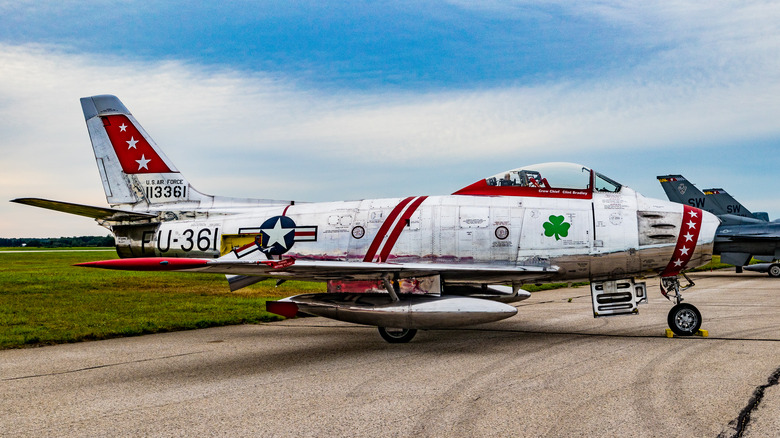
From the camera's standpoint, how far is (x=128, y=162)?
12516 mm

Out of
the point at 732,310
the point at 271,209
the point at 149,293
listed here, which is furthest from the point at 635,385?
the point at 149,293

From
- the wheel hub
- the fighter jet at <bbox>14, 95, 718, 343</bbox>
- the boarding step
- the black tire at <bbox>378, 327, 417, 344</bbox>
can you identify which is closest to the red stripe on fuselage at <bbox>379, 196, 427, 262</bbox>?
the fighter jet at <bbox>14, 95, 718, 343</bbox>

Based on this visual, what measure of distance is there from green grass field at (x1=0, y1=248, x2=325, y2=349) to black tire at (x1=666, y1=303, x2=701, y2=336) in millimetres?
8257

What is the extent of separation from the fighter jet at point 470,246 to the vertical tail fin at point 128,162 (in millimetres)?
1521

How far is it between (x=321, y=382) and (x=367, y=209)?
13.4 ft

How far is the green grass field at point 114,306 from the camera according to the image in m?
11.2

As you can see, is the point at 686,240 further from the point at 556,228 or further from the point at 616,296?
the point at 556,228

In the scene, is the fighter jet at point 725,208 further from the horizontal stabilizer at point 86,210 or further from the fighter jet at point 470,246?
the horizontal stabilizer at point 86,210

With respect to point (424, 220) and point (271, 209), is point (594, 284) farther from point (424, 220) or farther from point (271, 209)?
point (271, 209)

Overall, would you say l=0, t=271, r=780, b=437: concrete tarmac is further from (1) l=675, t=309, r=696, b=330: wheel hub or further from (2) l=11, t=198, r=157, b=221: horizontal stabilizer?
(2) l=11, t=198, r=157, b=221: horizontal stabilizer

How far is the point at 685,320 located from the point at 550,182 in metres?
3.11

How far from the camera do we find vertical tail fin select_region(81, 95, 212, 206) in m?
12.3

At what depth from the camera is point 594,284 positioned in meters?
10.0

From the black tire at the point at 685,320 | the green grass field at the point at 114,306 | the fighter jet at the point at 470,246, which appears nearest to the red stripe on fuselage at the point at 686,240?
the fighter jet at the point at 470,246
